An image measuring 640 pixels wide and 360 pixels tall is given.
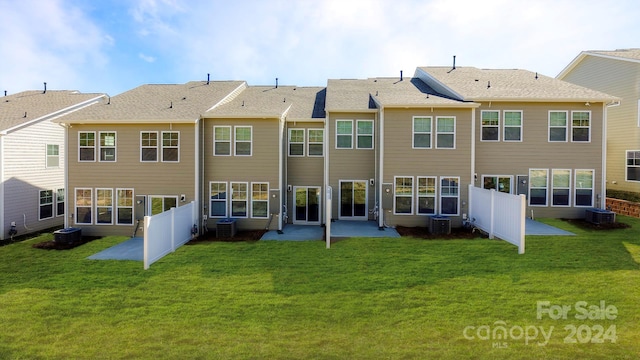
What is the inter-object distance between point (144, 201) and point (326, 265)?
29.3 ft

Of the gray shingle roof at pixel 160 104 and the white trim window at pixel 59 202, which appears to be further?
the white trim window at pixel 59 202

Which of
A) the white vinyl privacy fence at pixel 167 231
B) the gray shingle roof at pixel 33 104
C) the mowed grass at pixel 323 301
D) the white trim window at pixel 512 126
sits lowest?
the mowed grass at pixel 323 301

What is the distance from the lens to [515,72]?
17.6 metres

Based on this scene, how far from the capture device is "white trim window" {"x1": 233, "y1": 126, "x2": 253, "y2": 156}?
1333 centimetres

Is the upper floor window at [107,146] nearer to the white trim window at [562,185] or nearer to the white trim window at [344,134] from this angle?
the white trim window at [344,134]

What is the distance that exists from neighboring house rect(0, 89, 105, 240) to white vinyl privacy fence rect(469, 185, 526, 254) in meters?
18.3

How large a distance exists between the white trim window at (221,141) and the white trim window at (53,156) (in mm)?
9372

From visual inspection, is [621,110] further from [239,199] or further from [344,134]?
[239,199]

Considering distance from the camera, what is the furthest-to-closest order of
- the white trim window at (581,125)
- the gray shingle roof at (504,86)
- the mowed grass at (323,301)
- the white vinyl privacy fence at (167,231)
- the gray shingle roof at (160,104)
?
1. the white trim window at (581,125)
2. the gray shingle roof at (504,86)
3. the gray shingle roof at (160,104)
4. the white vinyl privacy fence at (167,231)
5. the mowed grass at (323,301)

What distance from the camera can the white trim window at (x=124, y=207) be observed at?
1295 centimetres

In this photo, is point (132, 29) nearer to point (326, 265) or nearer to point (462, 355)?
point (326, 265)

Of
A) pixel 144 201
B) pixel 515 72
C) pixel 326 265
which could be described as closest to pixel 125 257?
pixel 144 201

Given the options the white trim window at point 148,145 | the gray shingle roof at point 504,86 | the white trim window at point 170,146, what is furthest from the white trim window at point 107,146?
the gray shingle roof at point 504,86

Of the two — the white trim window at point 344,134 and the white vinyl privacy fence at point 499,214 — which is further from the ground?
the white trim window at point 344,134
